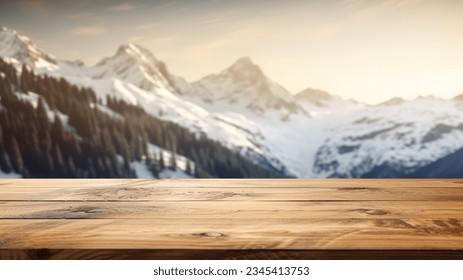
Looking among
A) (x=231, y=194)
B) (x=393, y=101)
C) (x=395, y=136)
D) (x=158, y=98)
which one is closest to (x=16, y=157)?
(x=158, y=98)

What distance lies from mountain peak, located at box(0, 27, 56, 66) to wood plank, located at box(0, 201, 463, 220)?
541cm

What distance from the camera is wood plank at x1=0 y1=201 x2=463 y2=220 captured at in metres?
1.25

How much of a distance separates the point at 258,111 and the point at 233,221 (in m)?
11.2

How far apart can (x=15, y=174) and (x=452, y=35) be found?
6.45 meters

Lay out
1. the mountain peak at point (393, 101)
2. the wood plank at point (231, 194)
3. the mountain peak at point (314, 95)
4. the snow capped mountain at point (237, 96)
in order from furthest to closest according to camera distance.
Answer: the snow capped mountain at point (237, 96) → the mountain peak at point (393, 101) → the mountain peak at point (314, 95) → the wood plank at point (231, 194)

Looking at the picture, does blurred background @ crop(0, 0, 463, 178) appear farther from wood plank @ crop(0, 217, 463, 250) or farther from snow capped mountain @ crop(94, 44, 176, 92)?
wood plank @ crop(0, 217, 463, 250)

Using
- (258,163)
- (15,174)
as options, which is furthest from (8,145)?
(258,163)

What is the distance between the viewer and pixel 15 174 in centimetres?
785

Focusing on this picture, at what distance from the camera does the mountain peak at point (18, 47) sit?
6.72 m

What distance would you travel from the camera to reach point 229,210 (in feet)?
4.34

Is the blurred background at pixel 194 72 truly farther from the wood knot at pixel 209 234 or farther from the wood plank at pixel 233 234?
the wood knot at pixel 209 234

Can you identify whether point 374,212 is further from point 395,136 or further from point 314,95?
point 395,136

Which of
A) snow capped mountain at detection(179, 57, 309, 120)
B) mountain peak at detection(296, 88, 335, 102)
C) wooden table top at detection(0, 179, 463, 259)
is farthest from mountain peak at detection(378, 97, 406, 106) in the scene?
wooden table top at detection(0, 179, 463, 259)

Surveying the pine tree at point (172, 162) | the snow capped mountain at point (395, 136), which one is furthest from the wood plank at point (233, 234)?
the pine tree at point (172, 162)
